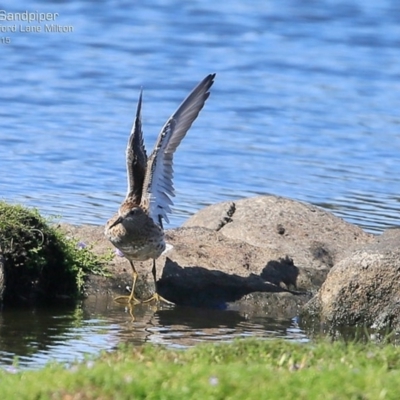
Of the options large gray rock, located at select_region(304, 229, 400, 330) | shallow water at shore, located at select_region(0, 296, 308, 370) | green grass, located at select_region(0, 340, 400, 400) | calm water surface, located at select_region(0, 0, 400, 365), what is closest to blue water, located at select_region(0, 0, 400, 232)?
calm water surface, located at select_region(0, 0, 400, 365)

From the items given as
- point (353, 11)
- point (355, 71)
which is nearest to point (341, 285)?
point (355, 71)

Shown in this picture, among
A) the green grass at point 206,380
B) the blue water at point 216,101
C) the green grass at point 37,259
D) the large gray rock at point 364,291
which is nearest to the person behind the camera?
the green grass at point 206,380

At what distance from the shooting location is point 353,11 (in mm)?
26516

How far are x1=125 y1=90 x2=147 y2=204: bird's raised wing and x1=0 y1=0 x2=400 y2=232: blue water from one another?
159 centimetres

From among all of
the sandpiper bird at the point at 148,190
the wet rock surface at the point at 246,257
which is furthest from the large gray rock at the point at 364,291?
the sandpiper bird at the point at 148,190

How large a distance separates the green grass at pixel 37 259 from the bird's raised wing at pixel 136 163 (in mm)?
1136

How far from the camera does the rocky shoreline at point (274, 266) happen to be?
9430mm

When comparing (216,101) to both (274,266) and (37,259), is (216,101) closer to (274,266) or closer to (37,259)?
(274,266)

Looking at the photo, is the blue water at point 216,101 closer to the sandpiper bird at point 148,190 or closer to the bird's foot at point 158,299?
the sandpiper bird at point 148,190

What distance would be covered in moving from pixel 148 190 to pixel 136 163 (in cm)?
30

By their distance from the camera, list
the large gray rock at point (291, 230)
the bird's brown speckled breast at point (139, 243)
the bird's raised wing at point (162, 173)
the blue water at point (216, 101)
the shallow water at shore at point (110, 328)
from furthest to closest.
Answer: the blue water at point (216, 101) < the bird's raised wing at point (162, 173) < the large gray rock at point (291, 230) < the bird's brown speckled breast at point (139, 243) < the shallow water at shore at point (110, 328)

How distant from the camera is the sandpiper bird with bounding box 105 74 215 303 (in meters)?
10.6

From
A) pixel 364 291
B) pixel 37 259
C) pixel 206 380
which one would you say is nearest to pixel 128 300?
pixel 37 259

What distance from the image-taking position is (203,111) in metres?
18.6
